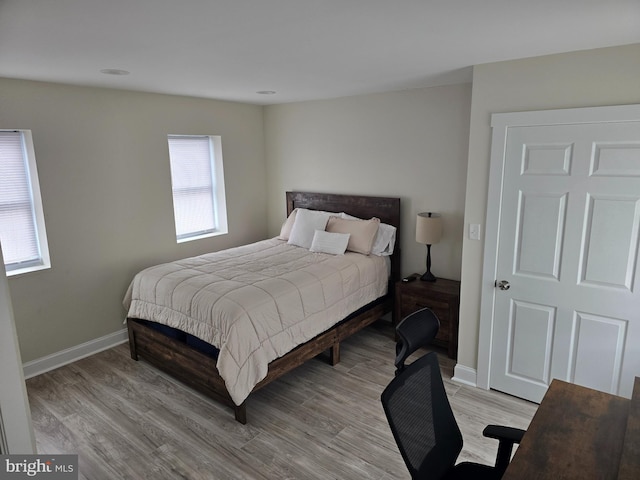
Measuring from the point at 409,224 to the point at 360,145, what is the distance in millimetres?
1013

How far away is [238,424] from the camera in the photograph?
9.07 ft

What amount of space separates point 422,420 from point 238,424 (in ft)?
5.50

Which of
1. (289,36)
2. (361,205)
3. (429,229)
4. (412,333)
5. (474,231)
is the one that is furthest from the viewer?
(361,205)

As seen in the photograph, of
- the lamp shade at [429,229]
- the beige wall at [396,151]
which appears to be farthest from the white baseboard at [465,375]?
the lamp shade at [429,229]

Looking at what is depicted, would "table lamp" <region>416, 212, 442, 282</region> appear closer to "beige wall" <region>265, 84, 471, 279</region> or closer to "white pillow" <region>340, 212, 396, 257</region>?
"beige wall" <region>265, 84, 471, 279</region>

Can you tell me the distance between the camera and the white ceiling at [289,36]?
1713 millimetres

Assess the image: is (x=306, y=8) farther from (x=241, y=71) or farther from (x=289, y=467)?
(x=289, y=467)

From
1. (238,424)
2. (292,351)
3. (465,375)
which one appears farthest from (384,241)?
(238,424)

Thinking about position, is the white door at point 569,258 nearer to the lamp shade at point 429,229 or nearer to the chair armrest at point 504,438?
the lamp shade at point 429,229

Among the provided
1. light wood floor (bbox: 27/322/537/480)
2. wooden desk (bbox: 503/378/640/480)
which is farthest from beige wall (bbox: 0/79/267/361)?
wooden desk (bbox: 503/378/640/480)

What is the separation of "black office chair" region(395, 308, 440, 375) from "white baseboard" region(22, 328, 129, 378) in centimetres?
324

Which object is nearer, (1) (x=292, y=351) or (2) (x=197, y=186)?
(1) (x=292, y=351)

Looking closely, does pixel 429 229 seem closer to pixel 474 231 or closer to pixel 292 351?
pixel 474 231

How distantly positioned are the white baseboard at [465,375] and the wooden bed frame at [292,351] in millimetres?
934
